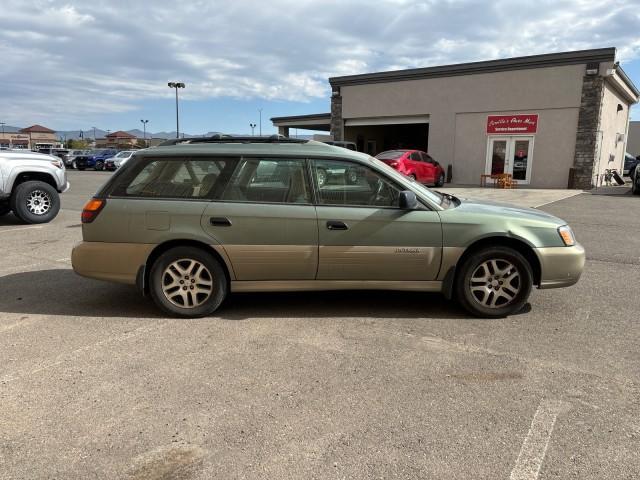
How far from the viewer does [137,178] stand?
464cm

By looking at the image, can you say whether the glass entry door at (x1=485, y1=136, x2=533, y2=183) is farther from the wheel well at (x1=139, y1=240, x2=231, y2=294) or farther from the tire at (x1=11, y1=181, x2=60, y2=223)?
the wheel well at (x1=139, y1=240, x2=231, y2=294)

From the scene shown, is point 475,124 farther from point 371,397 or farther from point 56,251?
point 371,397

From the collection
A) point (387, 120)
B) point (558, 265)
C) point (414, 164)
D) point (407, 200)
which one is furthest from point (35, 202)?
point (387, 120)

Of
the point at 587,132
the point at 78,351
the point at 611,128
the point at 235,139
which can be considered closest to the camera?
the point at 78,351

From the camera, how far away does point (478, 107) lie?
2214cm

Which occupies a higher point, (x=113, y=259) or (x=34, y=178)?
(x=34, y=178)

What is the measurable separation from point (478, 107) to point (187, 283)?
2046 cm

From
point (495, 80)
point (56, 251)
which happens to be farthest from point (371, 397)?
point (495, 80)

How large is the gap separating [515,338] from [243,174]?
2.78 metres

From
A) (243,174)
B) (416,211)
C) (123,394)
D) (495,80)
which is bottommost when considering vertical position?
(123,394)

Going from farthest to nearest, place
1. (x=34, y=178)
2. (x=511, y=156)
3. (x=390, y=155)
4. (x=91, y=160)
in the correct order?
(x=91, y=160), (x=511, y=156), (x=390, y=155), (x=34, y=178)

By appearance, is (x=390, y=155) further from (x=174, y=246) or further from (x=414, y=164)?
(x=174, y=246)

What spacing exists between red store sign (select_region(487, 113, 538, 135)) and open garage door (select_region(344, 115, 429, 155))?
10.6 feet

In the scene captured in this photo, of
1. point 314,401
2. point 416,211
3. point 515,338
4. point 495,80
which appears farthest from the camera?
point 495,80
